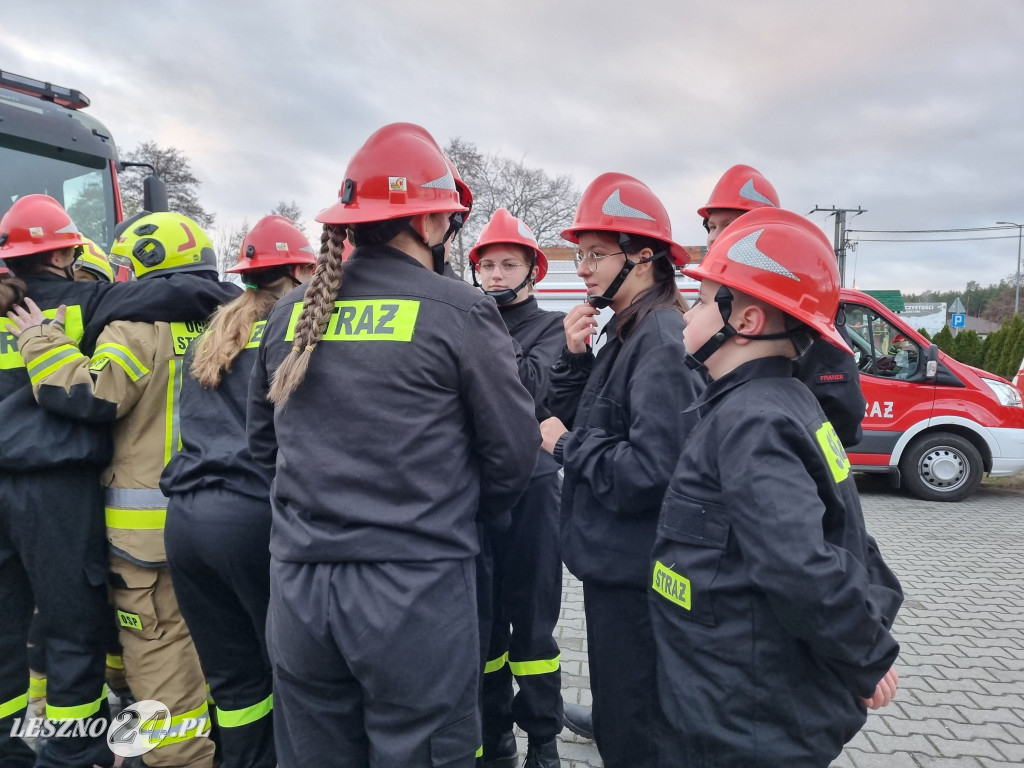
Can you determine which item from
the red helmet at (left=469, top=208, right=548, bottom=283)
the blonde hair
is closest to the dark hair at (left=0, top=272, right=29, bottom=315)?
the blonde hair

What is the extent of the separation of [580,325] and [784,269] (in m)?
0.99

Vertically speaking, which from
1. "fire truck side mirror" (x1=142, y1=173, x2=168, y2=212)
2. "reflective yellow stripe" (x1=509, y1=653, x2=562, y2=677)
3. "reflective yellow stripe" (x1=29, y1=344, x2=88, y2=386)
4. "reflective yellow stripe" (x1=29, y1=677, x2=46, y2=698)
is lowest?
"reflective yellow stripe" (x1=29, y1=677, x2=46, y2=698)

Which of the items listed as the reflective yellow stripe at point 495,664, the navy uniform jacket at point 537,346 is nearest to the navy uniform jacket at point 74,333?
the navy uniform jacket at point 537,346

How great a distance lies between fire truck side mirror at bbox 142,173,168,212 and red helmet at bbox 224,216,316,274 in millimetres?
4120

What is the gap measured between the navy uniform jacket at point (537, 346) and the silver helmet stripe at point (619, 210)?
73cm

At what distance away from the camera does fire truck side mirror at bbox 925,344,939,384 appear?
8.27m

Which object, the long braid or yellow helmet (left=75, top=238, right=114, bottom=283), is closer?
the long braid

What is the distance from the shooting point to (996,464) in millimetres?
8414

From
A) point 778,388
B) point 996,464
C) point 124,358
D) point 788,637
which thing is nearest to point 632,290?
point 778,388

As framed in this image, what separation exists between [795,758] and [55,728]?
9.73 feet

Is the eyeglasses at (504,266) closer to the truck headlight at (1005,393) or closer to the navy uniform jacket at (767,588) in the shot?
the navy uniform jacket at (767,588)

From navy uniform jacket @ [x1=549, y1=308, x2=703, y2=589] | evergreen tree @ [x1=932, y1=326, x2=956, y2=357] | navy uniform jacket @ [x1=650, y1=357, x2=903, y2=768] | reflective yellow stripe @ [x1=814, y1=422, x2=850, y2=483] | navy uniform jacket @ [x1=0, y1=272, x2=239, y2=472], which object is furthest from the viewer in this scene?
evergreen tree @ [x1=932, y1=326, x2=956, y2=357]

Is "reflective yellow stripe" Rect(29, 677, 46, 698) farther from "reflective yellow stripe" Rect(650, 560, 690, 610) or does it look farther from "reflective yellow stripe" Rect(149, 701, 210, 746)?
"reflective yellow stripe" Rect(650, 560, 690, 610)

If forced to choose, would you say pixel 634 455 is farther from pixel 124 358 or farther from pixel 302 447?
pixel 124 358
